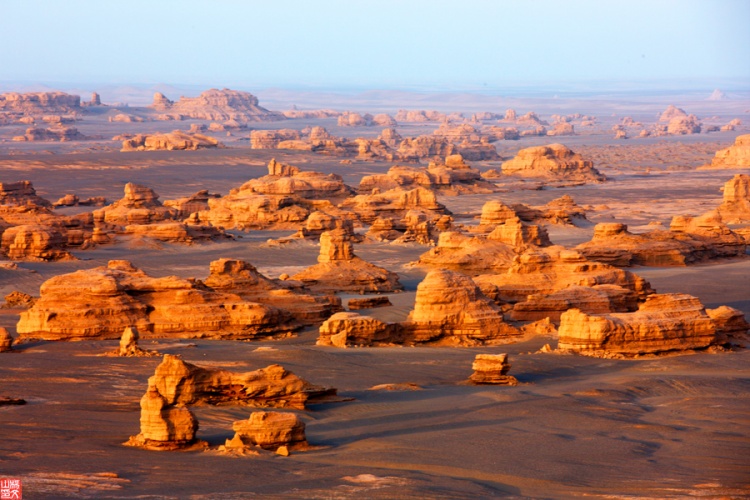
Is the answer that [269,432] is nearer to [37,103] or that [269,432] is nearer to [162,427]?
[162,427]

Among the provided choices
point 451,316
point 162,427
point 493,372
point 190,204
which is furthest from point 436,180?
point 162,427

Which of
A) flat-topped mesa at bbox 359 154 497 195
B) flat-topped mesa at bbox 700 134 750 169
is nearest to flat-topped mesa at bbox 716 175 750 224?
flat-topped mesa at bbox 359 154 497 195

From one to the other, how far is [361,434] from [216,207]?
44.5 m

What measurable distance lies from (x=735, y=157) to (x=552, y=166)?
19.3m

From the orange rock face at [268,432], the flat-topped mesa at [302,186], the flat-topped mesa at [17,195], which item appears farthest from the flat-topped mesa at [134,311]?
the flat-topped mesa at [302,186]

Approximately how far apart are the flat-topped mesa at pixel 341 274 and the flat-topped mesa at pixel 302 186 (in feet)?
93.4

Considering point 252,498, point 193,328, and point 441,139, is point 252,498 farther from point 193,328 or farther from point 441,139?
point 441,139

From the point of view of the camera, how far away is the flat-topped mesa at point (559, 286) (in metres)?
28.7

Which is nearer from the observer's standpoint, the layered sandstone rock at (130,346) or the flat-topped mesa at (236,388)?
the flat-topped mesa at (236,388)

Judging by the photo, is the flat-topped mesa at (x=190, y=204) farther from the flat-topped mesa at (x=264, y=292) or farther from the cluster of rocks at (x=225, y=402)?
the cluster of rocks at (x=225, y=402)

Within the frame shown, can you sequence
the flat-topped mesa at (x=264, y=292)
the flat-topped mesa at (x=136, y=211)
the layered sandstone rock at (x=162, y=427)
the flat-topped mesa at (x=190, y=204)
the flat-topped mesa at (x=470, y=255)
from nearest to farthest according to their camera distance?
the layered sandstone rock at (x=162, y=427)
the flat-topped mesa at (x=264, y=292)
the flat-topped mesa at (x=470, y=255)
the flat-topped mesa at (x=136, y=211)
the flat-topped mesa at (x=190, y=204)

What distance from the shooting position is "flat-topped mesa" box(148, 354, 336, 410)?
17.4 metres

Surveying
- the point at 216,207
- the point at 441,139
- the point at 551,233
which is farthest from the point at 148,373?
Answer: the point at 441,139

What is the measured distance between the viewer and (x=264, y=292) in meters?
28.8
